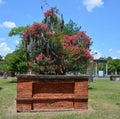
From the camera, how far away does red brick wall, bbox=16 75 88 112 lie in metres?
10.7

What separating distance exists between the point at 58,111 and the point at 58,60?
360cm

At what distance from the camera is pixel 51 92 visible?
35.8ft

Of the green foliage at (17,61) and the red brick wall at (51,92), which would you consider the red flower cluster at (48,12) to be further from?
the green foliage at (17,61)

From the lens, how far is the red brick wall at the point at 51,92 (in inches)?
420

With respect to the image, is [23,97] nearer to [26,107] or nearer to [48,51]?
[26,107]

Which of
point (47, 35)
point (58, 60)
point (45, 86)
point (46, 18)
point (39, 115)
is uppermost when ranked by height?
point (46, 18)

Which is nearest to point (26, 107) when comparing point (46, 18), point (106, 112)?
point (106, 112)

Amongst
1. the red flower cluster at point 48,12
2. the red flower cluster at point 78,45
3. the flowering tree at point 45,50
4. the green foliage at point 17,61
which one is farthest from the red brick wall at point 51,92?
the green foliage at point 17,61

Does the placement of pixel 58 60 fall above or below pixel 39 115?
above

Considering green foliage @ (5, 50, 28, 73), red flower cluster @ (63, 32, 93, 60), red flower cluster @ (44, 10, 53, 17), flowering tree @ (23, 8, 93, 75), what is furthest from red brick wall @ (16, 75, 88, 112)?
green foliage @ (5, 50, 28, 73)

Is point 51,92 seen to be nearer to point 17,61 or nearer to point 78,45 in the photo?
point 78,45

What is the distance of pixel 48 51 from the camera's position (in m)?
13.8

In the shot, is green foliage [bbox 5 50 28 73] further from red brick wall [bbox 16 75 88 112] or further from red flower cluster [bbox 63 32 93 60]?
red brick wall [bbox 16 75 88 112]

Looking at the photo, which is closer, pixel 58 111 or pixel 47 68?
pixel 58 111
